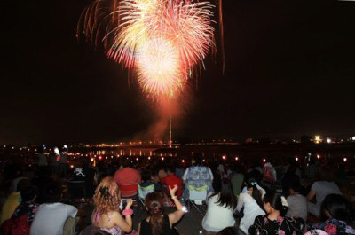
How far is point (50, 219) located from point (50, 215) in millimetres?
52

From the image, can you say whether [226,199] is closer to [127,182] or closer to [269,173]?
[127,182]

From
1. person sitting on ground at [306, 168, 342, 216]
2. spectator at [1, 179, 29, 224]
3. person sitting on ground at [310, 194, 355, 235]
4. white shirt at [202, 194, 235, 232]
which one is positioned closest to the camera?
person sitting on ground at [310, 194, 355, 235]

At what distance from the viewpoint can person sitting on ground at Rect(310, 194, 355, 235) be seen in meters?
3.49

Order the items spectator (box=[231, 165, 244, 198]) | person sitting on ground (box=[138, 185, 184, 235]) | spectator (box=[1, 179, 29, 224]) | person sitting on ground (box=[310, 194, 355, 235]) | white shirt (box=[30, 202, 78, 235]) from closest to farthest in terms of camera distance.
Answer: person sitting on ground (box=[310, 194, 355, 235]) < person sitting on ground (box=[138, 185, 184, 235]) < white shirt (box=[30, 202, 78, 235]) < spectator (box=[1, 179, 29, 224]) < spectator (box=[231, 165, 244, 198])

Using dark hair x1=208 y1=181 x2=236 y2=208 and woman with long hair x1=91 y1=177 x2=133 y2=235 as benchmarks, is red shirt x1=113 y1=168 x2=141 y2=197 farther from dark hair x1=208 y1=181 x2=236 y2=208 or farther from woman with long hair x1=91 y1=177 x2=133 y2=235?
woman with long hair x1=91 y1=177 x2=133 y2=235

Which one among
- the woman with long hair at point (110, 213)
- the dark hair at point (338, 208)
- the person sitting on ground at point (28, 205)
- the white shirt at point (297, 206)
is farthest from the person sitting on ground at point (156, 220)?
the white shirt at point (297, 206)

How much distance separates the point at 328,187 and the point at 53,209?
19.3ft

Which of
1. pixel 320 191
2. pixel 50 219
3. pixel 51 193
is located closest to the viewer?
pixel 50 219

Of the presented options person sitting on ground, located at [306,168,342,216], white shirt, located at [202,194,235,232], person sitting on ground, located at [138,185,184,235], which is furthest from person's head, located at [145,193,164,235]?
person sitting on ground, located at [306,168,342,216]

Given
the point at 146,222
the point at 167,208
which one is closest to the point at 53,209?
the point at 146,222

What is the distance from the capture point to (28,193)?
178 inches

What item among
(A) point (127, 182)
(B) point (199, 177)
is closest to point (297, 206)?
(B) point (199, 177)

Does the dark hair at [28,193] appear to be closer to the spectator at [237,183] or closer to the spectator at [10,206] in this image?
the spectator at [10,206]

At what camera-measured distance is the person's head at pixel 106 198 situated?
3.74 m
